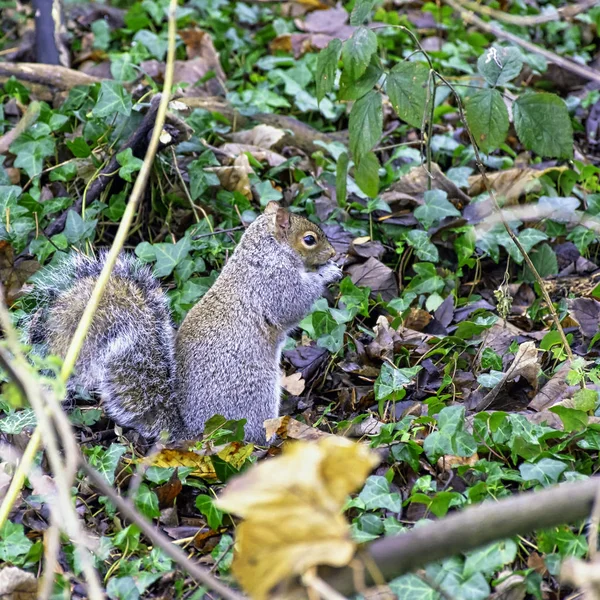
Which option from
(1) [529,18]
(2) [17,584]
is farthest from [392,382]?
(2) [17,584]

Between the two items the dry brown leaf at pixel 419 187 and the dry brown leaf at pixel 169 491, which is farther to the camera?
the dry brown leaf at pixel 419 187

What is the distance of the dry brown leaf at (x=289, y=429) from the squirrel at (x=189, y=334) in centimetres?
26

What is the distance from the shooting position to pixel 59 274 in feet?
10.6

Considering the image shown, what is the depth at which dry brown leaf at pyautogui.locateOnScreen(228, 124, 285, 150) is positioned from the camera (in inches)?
185

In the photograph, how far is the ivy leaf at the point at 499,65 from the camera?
3.26 m

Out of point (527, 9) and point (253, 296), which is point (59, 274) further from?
point (527, 9)

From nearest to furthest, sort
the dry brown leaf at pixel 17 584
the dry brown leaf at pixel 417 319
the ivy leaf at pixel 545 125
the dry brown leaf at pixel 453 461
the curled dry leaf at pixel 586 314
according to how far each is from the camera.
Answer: the dry brown leaf at pixel 17 584, the dry brown leaf at pixel 453 461, the ivy leaf at pixel 545 125, the curled dry leaf at pixel 586 314, the dry brown leaf at pixel 417 319

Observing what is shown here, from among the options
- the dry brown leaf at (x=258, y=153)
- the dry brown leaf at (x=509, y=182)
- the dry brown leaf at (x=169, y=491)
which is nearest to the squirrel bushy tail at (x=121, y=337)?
the dry brown leaf at (x=169, y=491)

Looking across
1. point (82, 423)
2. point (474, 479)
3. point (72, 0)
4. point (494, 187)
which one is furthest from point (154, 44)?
point (474, 479)

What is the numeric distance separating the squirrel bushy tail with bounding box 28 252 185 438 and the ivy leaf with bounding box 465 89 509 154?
1.35m

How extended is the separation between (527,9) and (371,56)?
10.6 feet

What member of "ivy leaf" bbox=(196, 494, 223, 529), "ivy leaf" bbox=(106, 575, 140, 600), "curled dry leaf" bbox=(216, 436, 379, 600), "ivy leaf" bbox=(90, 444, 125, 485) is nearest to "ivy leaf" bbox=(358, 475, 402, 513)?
"ivy leaf" bbox=(196, 494, 223, 529)

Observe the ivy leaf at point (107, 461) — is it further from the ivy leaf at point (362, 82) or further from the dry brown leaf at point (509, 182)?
the dry brown leaf at point (509, 182)

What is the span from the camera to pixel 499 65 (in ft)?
10.7
